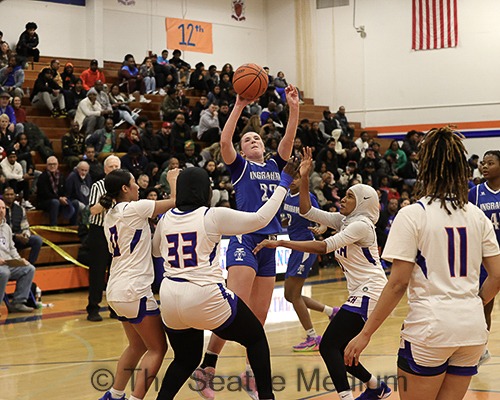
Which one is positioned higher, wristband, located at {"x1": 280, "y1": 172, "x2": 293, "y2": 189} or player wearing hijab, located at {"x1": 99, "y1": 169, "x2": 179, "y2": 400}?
wristband, located at {"x1": 280, "y1": 172, "x2": 293, "y2": 189}

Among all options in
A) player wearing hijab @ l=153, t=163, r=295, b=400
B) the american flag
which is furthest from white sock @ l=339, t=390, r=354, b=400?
the american flag

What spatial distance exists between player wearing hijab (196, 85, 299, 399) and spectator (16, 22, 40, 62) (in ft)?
41.9

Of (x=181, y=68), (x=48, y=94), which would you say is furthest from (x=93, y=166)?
(x=181, y=68)

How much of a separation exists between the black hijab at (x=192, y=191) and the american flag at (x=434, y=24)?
63.6 ft

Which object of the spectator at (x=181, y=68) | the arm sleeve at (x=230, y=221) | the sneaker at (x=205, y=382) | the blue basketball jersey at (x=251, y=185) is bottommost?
the sneaker at (x=205, y=382)

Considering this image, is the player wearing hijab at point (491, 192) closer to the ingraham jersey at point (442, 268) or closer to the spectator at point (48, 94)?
the ingraham jersey at point (442, 268)

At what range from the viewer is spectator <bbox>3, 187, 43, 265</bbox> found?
31.2 ft

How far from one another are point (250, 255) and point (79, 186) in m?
7.78

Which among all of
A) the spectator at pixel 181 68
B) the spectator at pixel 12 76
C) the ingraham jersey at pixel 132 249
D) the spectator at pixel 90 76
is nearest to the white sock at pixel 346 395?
the ingraham jersey at pixel 132 249

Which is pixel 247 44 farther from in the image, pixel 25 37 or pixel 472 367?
pixel 472 367

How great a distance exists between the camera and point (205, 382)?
4398mm

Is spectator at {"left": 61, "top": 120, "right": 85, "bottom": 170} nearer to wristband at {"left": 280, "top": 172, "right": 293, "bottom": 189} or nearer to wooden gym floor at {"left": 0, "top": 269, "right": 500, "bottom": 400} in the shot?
wooden gym floor at {"left": 0, "top": 269, "right": 500, "bottom": 400}

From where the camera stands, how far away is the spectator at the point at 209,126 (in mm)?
15023

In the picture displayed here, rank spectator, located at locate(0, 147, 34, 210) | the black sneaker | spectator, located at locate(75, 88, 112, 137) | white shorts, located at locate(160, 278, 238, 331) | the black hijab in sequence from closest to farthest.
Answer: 1. white shorts, located at locate(160, 278, 238, 331)
2. the black hijab
3. the black sneaker
4. spectator, located at locate(0, 147, 34, 210)
5. spectator, located at locate(75, 88, 112, 137)
